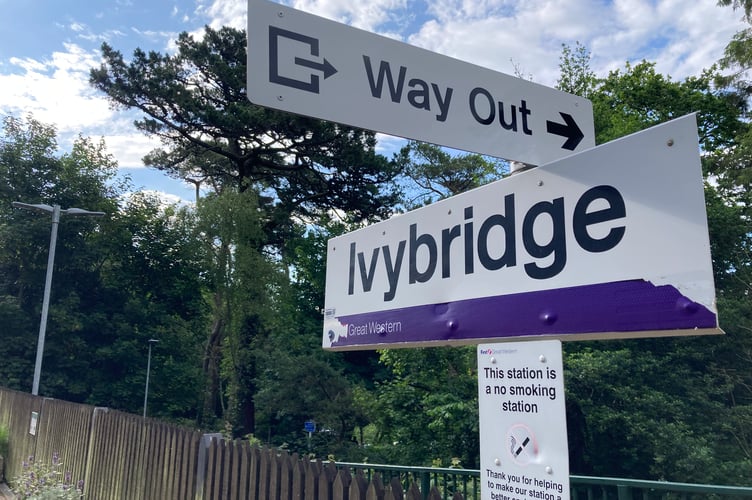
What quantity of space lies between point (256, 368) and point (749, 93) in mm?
22026

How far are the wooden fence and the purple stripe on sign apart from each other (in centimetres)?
83

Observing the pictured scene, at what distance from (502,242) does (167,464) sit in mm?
4420

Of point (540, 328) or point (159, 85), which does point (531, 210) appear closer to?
point (540, 328)

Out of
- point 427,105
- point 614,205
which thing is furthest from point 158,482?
point 614,205

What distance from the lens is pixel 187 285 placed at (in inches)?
1188

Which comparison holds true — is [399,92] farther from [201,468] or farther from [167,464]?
[167,464]

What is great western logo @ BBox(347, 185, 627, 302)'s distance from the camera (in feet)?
5.47

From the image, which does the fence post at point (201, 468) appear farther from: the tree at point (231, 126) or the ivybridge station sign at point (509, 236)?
the tree at point (231, 126)

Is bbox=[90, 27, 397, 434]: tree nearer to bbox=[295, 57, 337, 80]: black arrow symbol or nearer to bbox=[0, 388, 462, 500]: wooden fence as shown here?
bbox=[0, 388, 462, 500]: wooden fence

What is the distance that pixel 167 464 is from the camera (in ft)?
16.9

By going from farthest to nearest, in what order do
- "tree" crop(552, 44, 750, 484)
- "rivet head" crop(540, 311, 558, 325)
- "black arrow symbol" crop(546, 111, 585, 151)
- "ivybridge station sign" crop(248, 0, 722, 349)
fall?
"tree" crop(552, 44, 750, 484) → "black arrow symbol" crop(546, 111, 585, 151) → "rivet head" crop(540, 311, 558, 325) → "ivybridge station sign" crop(248, 0, 722, 349)

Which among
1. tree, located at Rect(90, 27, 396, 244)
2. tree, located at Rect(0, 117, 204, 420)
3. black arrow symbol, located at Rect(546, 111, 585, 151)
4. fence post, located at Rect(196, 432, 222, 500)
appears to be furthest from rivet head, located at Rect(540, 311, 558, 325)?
tree, located at Rect(0, 117, 204, 420)

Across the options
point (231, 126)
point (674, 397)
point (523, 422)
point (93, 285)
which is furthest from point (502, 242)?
point (93, 285)

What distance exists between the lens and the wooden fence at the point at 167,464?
3277mm
